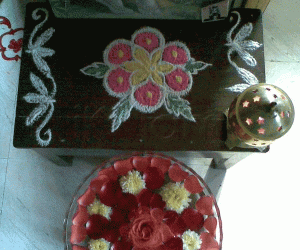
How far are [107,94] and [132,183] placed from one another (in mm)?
244

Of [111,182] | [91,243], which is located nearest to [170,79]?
[111,182]

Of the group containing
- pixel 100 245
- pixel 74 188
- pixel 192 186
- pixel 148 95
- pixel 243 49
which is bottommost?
pixel 74 188

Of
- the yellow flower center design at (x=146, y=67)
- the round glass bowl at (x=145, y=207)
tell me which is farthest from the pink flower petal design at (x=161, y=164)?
the yellow flower center design at (x=146, y=67)

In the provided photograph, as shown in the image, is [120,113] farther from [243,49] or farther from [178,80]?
[243,49]

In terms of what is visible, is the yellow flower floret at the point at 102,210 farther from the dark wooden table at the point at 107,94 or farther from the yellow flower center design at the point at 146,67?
the yellow flower center design at the point at 146,67

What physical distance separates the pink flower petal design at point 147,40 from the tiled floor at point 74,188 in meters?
0.44

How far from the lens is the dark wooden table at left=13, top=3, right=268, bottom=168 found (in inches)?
29.8

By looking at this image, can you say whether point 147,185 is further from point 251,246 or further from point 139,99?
point 251,246

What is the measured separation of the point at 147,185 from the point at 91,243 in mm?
174

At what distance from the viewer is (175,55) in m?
0.82

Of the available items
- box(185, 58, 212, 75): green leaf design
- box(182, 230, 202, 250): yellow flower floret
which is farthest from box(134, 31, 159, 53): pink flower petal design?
box(182, 230, 202, 250): yellow flower floret

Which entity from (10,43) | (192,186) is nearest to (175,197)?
(192,186)

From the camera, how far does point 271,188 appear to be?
104 centimetres

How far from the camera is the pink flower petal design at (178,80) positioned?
2.60 feet
